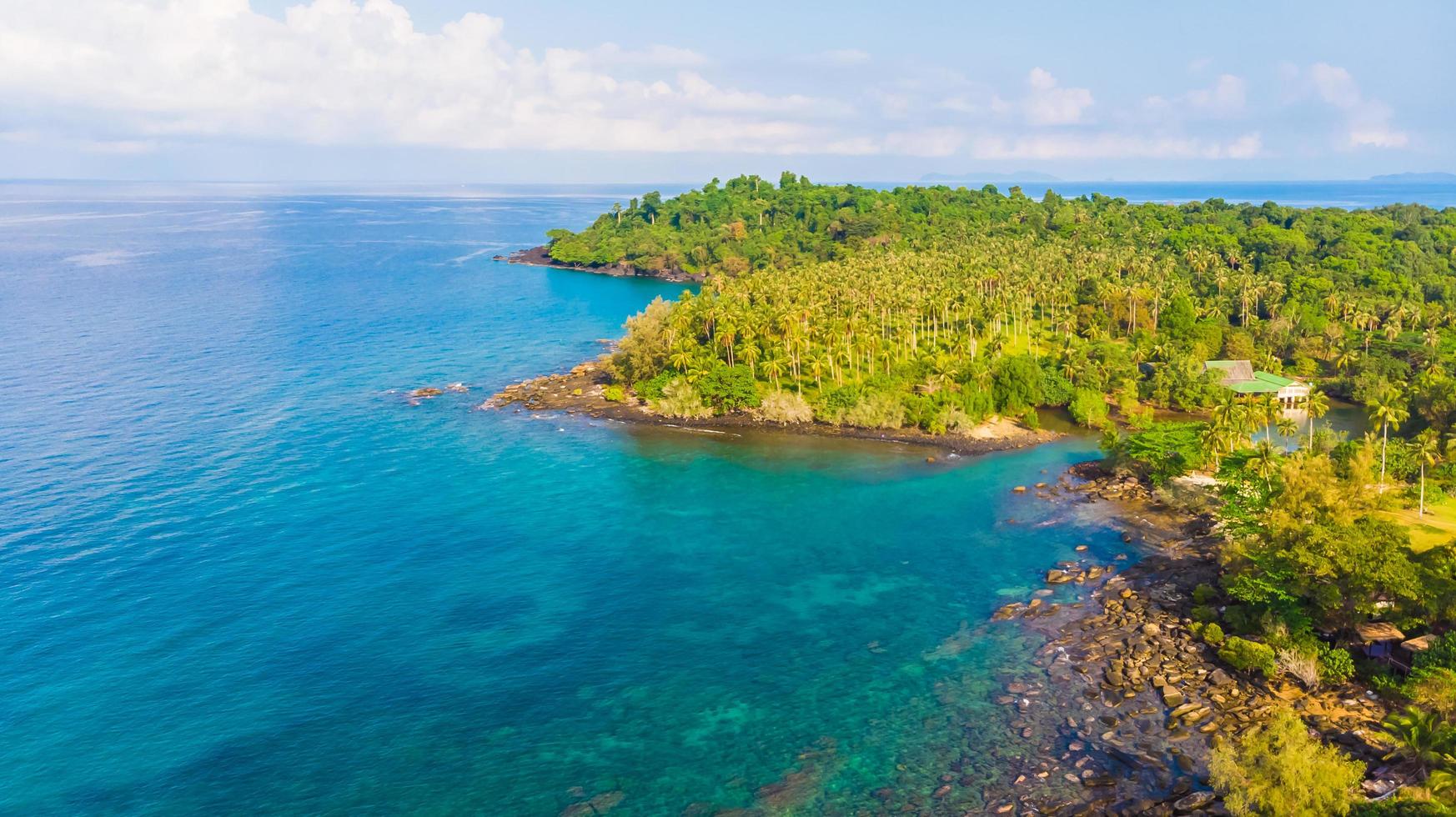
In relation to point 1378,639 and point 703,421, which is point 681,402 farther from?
point 1378,639

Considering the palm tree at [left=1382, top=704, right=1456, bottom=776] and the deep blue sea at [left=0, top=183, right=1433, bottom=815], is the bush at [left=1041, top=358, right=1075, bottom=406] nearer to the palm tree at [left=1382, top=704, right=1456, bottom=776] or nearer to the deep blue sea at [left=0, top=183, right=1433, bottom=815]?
the deep blue sea at [left=0, top=183, right=1433, bottom=815]

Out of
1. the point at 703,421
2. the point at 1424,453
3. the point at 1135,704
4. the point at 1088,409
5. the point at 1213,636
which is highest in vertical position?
the point at 1424,453

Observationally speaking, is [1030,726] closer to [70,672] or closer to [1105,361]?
[70,672]

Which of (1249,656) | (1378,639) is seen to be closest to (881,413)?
(1249,656)

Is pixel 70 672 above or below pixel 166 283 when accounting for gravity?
below

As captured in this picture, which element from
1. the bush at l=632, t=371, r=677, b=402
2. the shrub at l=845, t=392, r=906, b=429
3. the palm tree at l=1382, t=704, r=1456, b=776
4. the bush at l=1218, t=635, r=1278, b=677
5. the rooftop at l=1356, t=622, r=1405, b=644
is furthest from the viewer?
the bush at l=632, t=371, r=677, b=402

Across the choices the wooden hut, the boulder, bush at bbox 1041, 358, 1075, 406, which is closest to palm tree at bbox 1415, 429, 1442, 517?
the wooden hut

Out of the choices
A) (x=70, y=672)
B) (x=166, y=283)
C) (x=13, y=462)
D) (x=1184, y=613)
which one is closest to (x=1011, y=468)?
(x=1184, y=613)
